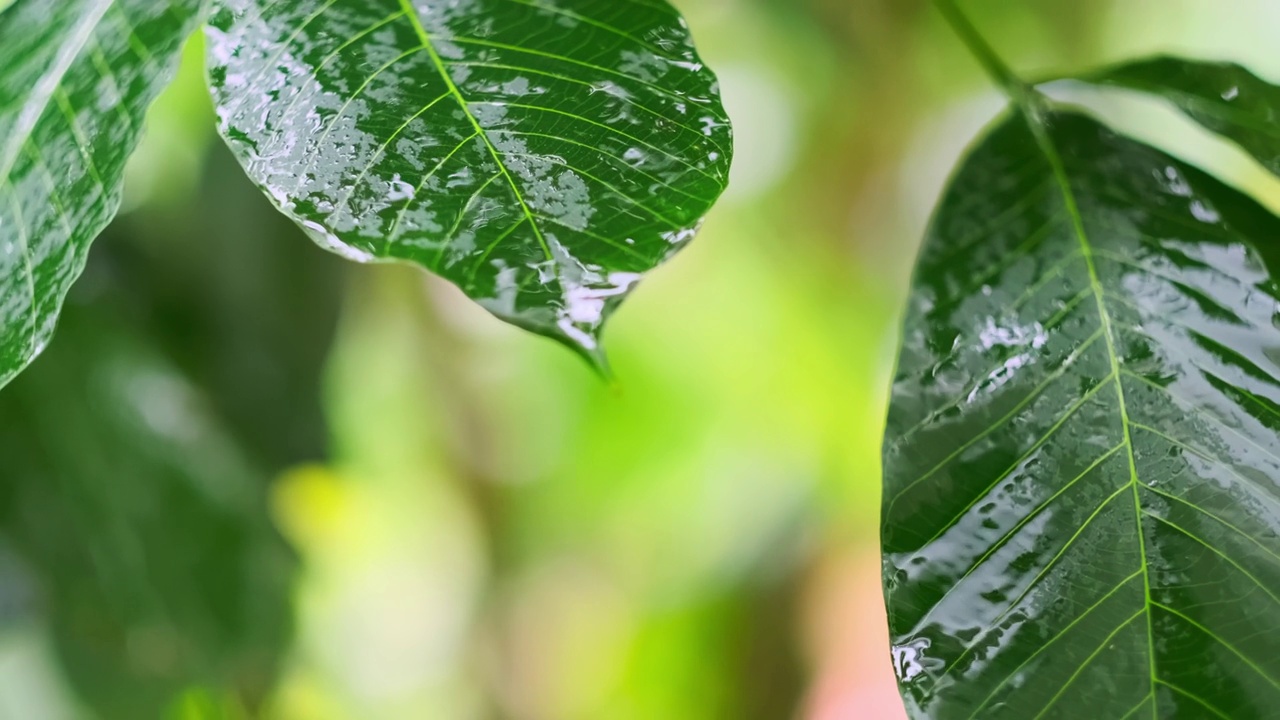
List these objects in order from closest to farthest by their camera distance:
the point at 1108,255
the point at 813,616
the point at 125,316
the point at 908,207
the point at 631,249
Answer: the point at 631,249
the point at 1108,255
the point at 125,316
the point at 813,616
the point at 908,207

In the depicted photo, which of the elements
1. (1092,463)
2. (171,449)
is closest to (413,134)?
(1092,463)

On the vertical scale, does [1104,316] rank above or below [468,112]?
below

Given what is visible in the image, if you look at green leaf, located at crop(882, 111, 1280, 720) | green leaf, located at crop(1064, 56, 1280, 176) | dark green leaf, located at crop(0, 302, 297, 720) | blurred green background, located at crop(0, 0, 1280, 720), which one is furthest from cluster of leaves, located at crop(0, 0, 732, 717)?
blurred green background, located at crop(0, 0, 1280, 720)

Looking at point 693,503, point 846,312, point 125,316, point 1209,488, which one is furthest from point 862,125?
point 1209,488

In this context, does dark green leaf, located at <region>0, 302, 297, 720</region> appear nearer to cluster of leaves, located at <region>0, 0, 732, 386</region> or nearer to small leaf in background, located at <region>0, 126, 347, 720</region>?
small leaf in background, located at <region>0, 126, 347, 720</region>

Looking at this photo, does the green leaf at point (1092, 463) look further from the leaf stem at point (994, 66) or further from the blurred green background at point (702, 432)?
the blurred green background at point (702, 432)

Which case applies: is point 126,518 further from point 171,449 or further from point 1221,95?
point 1221,95

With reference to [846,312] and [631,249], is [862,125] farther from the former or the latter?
[631,249]

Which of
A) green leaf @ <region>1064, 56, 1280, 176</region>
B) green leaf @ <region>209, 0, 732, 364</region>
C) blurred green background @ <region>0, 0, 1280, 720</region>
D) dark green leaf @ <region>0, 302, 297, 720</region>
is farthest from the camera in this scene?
blurred green background @ <region>0, 0, 1280, 720</region>
